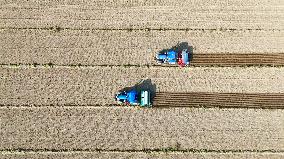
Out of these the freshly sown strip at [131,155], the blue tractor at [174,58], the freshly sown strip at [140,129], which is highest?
the blue tractor at [174,58]

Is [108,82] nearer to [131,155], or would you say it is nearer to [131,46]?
[131,46]

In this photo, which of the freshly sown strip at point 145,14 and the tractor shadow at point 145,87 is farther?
the freshly sown strip at point 145,14

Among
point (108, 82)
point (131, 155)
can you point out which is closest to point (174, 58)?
point (108, 82)

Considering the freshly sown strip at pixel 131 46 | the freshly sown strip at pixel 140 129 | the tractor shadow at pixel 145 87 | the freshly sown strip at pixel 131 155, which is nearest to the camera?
the freshly sown strip at pixel 131 155

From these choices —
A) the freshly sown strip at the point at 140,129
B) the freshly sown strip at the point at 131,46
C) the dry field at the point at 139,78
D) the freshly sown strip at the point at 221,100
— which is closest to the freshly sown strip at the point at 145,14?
the dry field at the point at 139,78

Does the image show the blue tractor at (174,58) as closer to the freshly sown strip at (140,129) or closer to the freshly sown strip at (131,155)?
the freshly sown strip at (140,129)

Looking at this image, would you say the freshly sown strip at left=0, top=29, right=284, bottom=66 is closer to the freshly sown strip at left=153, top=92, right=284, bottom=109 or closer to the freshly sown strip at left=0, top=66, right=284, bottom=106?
the freshly sown strip at left=0, top=66, right=284, bottom=106

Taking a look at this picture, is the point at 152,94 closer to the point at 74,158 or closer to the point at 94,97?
the point at 94,97

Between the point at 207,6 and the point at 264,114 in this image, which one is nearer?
the point at 264,114

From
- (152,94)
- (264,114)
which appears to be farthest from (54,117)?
(264,114)
